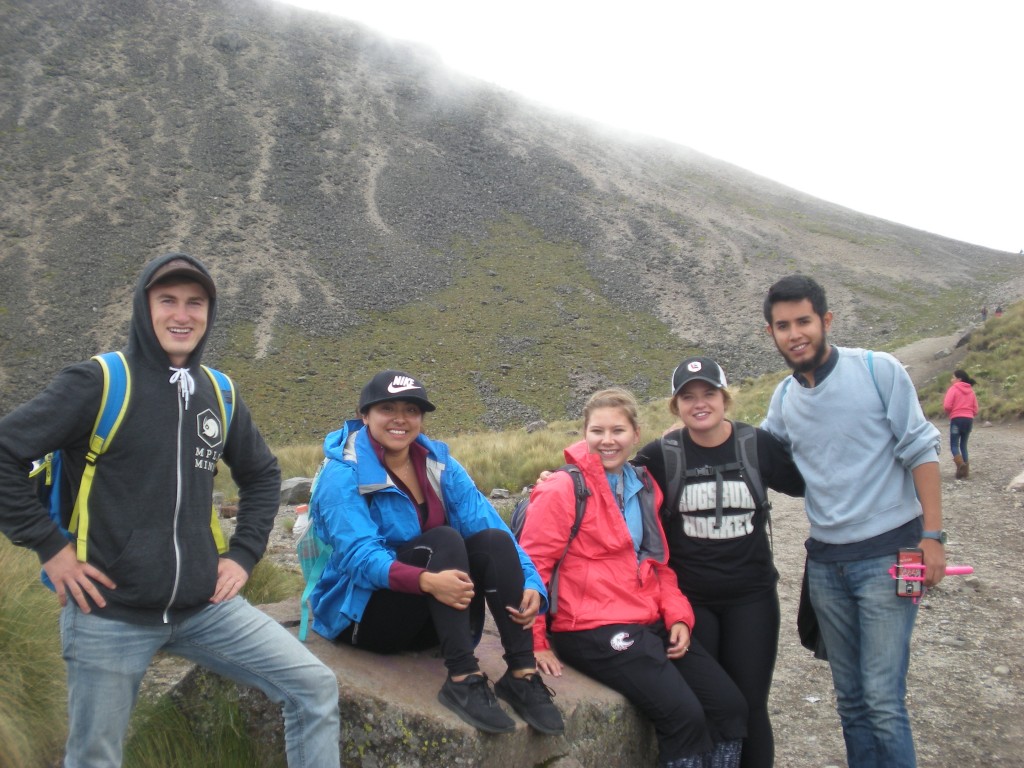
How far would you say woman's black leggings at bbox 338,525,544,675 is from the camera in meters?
3.13

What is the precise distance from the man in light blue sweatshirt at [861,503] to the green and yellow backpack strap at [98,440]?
2.84 meters

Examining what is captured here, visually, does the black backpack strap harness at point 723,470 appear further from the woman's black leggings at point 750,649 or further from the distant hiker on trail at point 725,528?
the woman's black leggings at point 750,649

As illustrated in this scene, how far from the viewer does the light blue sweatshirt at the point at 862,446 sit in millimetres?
3273

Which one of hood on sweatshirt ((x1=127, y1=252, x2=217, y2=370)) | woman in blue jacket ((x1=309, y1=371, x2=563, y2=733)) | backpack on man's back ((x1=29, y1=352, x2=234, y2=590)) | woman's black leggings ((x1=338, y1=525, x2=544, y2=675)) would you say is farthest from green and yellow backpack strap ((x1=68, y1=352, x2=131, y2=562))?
Result: woman's black leggings ((x1=338, y1=525, x2=544, y2=675))

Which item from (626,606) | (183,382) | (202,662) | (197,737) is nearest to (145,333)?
(183,382)

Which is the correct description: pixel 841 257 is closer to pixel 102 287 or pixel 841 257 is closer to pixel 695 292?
pixel 695 292

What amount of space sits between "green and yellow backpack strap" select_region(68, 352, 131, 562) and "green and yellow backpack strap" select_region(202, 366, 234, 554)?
1.27 feet

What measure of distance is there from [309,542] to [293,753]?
976mm

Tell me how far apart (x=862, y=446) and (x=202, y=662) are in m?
2.97

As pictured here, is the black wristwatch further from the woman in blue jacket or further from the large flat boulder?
the woman in blue jacket

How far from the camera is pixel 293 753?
2691 millimetres

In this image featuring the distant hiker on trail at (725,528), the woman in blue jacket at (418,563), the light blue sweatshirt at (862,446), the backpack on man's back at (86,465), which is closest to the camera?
the backpack on man's back at (86,465)

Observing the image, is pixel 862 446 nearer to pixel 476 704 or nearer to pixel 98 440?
pixel 476 704

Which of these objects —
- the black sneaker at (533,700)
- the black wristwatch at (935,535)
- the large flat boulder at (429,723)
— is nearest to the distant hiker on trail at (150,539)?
the large flat boulder at (429,723)
